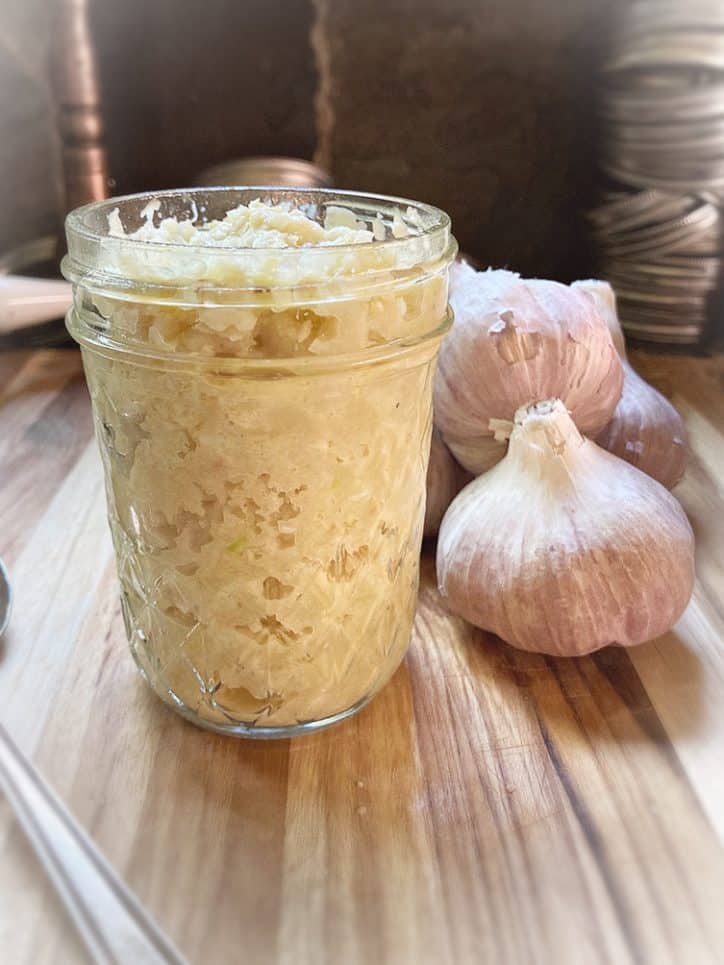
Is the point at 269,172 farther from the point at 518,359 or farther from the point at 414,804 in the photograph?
the point at 414,804

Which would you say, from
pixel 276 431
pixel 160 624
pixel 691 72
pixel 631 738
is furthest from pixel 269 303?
pixel 691 72

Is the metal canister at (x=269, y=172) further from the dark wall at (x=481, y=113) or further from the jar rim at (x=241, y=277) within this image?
the jar rim at (x=241, y=277)

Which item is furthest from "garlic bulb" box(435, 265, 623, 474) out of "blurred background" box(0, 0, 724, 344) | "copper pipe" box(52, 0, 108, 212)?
"copper pipe" box(52, 0, 108, 212)

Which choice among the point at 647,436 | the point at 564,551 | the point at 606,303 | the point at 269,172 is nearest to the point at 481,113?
the point at 269,172

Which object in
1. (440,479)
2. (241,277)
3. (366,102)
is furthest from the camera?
(366,102)

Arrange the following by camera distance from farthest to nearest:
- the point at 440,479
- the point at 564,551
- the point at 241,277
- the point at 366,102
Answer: the point at 366,102, the point at 440,479, the point at 564,551, the point at 241,277

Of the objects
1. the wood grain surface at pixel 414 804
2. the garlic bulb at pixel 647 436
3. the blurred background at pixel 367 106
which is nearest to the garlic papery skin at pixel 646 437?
the garlic bulb at pixel 647 436

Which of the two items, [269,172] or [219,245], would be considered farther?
[269,172]

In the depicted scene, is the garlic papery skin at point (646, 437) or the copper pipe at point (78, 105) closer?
the garlic papery skin at point (646, 437)
